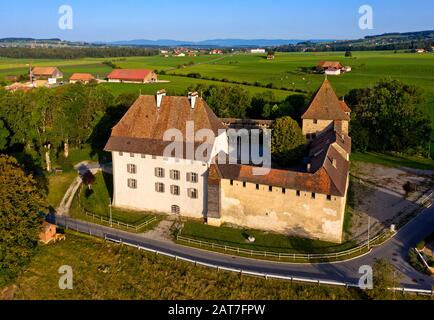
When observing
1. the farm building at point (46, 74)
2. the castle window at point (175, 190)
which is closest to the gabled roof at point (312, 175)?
the castle window at point (175, 190)

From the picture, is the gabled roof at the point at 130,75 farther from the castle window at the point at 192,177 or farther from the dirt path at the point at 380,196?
the castle window at the point at 192,177

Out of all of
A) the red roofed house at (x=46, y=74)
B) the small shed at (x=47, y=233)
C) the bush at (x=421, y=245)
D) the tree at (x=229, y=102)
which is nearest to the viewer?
the bush at (x=421, y=245)

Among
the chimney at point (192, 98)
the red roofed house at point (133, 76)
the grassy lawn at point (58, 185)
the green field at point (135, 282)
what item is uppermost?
the red roofed house at point (133, 76)

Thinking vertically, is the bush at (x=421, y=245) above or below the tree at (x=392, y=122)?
below

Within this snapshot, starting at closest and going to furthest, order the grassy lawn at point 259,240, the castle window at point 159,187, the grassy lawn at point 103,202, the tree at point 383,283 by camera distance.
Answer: the tree at point 383,283 < the grassy lawn at point 259,240 < the grassy lawn at point 103,202 < the castle window at point 159,187

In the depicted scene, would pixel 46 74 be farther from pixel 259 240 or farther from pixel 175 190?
pixel 259 240

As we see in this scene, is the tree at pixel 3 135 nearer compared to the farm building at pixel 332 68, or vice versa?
the tree at pixel 3 135
